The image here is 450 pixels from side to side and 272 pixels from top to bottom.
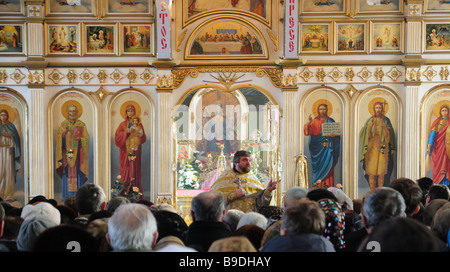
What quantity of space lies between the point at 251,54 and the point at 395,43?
4038 millimetres

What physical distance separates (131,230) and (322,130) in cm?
1297

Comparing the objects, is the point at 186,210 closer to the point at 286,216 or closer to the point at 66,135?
the point at 66,135

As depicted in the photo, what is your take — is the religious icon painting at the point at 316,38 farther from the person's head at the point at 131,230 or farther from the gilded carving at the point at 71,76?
the person's head at the point at 131,230

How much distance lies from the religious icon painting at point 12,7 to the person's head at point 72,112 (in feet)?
9.67

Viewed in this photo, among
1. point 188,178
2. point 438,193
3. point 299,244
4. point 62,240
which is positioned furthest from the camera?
point 188,178

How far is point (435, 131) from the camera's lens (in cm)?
1717

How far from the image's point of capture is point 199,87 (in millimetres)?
17422

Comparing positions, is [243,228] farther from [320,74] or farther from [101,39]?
[101,39]

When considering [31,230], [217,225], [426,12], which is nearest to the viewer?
[31,230]

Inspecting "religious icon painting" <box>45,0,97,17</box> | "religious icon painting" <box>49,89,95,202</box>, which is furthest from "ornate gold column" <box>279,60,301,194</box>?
"religious icon painting" <box>45,0,97,17</box>

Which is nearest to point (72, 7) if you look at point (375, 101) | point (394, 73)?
point (375, 101)

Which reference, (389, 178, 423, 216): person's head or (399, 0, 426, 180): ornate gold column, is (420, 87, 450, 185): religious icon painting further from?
(389, 178, 423, 216): person's head

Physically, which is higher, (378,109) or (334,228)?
(378,109)
